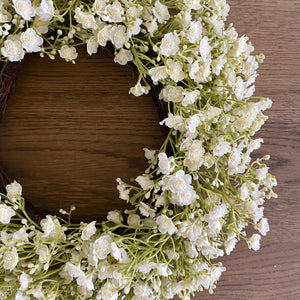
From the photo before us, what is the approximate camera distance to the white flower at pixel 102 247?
0.87 metres

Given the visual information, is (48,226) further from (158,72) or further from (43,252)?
(158,72)

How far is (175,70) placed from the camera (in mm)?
879

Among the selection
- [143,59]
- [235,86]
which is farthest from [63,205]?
[235,86]

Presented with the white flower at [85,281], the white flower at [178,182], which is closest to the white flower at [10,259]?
the white flower at [85,281]

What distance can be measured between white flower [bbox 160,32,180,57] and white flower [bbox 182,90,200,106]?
0.31 ft

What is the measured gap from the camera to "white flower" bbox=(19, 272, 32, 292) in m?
0.87

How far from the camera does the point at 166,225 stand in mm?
883

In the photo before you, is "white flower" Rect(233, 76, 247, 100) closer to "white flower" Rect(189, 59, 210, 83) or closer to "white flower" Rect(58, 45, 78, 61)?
"white flower" Rect(189, 59, 210, 83)

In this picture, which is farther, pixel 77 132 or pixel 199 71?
pixel 77 132

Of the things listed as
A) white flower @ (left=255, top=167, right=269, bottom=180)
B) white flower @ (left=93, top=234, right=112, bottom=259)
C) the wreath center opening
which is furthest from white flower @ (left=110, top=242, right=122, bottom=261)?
white flower @ (left=255, top=167, right=269, bottom=180)

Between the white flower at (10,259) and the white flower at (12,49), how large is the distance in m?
0.43

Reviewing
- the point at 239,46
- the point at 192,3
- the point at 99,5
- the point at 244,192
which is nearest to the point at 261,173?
the point at 244,192

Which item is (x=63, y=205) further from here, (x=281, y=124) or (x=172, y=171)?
(x=281, y=124)

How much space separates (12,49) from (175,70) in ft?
1.23
